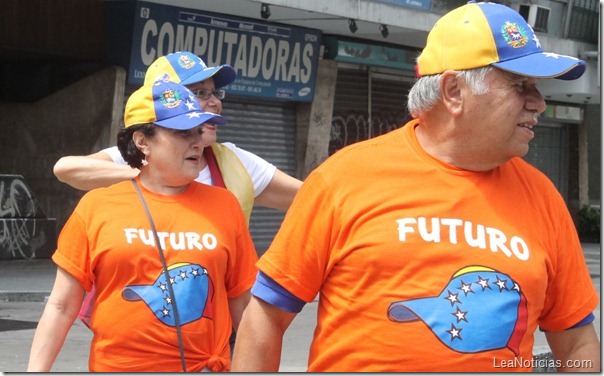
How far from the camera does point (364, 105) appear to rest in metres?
21.4

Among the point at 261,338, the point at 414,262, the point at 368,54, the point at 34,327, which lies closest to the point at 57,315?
the point at 261,338

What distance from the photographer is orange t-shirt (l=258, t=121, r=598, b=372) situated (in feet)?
9.09

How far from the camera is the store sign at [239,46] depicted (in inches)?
665

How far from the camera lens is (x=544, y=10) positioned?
22781mm

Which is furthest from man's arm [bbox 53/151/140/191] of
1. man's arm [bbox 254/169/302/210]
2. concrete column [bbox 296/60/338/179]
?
concrete column [bbox 296/60/338/179]

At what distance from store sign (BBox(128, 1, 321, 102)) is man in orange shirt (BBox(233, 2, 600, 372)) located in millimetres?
14115

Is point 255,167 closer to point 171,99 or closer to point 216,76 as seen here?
point 216,76

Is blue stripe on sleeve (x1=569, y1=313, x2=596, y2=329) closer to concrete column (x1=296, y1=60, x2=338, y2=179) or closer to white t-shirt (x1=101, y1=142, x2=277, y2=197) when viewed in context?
white t-shirt (x1=101, y1=142, x2=277, y2=197)

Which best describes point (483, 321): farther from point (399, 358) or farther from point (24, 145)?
point (24, 145)

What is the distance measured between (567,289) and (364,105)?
18494 millimetres

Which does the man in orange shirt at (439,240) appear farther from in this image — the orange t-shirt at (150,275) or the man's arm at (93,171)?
the man's arm at (93,171)

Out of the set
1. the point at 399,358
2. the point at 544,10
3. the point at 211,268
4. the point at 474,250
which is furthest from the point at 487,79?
the point at 544,10

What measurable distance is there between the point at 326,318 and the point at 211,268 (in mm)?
1025

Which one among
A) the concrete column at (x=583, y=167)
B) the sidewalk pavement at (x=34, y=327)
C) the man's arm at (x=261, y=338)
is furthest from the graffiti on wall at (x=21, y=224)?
the concrete column at (x=583, y=167)
